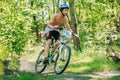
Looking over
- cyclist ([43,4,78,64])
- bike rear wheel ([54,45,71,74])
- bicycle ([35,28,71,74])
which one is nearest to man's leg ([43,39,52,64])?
cyclist ([43,4,78,64])

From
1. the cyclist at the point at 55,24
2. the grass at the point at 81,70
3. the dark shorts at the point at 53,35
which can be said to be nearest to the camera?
the cyclist at the point at 55,24

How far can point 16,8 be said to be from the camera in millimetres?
12383

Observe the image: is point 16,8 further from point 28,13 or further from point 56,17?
point 56,17

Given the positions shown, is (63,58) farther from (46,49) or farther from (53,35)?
(53,35)

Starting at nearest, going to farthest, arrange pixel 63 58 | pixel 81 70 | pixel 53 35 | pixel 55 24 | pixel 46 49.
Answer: pixel 55 24 < pixel 63 58 < pixel 53 35 < pixel 46 49 < pixel 81 70

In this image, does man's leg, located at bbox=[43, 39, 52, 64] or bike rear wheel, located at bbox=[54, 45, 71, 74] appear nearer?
bike rear wheel, located at bbox=[54, 45, 71, 74]

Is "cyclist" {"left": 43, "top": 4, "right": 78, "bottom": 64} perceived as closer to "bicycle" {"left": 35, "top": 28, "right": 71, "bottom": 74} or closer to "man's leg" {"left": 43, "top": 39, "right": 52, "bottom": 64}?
"man's leg" {"left": 43, "top": 39, "right": 52, "bottom": 64}

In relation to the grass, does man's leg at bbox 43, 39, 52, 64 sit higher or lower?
higher

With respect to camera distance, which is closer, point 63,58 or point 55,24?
point 55,24

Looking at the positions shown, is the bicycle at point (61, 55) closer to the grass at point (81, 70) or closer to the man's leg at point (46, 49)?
the man's leg at point (46, 49)

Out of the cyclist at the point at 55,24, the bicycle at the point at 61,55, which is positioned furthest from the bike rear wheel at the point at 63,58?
the cyclist at the point at 55,24

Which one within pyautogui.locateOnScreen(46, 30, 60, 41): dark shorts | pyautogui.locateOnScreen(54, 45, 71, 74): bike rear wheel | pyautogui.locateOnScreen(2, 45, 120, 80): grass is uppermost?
pyautogui.locateOnScreen(46, 30, 60, 41): dark shorts

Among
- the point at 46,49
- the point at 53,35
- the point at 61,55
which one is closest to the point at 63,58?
the point at 61,55

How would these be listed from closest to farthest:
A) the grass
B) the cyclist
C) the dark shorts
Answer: the cyclist, the grass, the dark shorts
